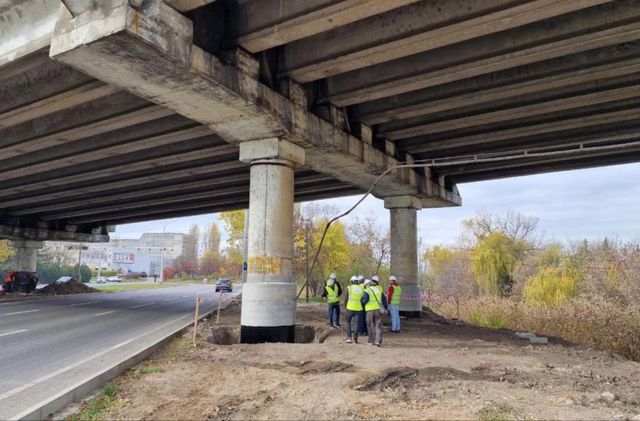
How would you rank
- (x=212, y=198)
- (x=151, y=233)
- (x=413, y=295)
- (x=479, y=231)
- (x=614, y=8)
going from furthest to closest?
(x=151, y=233), (x=479, y=231), (x=212, y=198), (x=413, y=295), (x=614, y=8)

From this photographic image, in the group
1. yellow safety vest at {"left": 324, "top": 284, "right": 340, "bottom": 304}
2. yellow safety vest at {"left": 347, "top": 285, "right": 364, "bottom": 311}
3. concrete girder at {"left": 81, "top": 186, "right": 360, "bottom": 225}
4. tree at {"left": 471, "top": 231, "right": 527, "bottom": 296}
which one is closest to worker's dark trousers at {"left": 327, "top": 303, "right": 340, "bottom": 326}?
yellow safety vest at {"left": 324, "top": 284, "right": 340, "bottom": 304}

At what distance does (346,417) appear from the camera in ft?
17.8

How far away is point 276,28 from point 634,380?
8634 mm

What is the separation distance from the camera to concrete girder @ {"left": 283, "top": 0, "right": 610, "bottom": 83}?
25.4 feet

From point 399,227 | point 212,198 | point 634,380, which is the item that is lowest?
point 634,380

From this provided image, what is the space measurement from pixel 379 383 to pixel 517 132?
30.9 feet

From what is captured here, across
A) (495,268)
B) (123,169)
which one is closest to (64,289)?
(123,169)

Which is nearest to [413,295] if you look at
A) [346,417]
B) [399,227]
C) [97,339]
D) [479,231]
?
[399,227]

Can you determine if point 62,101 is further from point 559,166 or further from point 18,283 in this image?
point 18,283

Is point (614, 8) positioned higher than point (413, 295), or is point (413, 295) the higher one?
point (614, 8)

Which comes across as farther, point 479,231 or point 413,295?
point 479,231

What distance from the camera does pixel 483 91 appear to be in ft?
36.1

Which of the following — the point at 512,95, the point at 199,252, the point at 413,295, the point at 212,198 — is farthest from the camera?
the point at 199,252

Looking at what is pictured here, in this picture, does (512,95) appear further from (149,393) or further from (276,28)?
(149,393)
